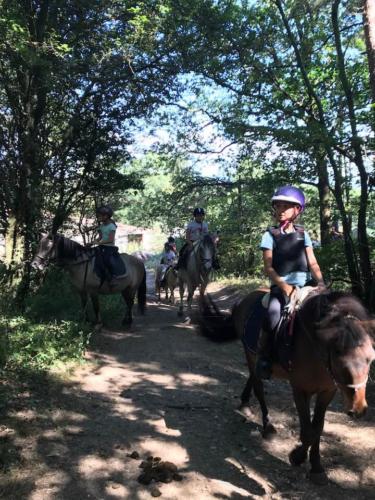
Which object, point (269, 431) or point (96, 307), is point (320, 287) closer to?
point (269, 431)

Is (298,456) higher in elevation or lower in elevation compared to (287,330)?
lower

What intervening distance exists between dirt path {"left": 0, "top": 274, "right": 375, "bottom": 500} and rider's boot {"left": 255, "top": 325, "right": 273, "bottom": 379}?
0.89 meters

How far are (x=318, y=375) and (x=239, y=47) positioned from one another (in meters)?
9.46

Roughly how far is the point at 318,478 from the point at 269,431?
916 mm

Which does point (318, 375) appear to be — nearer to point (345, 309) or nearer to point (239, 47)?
point (345, 309)

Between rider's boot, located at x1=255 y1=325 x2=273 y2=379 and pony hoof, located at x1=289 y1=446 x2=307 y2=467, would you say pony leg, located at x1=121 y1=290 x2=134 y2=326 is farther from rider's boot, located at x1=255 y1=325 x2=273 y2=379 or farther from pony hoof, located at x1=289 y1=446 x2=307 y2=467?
pony hoof, located at x1=289 y1=446 x2=307 y2=467

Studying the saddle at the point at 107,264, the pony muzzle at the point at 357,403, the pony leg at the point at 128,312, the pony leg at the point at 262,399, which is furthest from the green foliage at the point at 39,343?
the pony muzzle at the point at 357,403

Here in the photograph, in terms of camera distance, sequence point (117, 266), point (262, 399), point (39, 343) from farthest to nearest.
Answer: point (117, 266) < point (39, 343) < point (262, 399)

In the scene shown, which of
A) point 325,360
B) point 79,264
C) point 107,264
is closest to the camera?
point 325,360

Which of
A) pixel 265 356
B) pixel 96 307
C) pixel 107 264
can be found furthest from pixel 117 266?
pixel 265 356

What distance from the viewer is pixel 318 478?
141 inches

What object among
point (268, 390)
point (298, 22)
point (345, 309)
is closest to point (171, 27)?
point (298, 22)

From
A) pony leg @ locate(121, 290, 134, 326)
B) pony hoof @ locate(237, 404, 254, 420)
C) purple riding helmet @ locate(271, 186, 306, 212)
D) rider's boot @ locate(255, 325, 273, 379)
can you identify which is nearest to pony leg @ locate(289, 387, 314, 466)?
rider's boot @ locate(255, 325, 273, 379)

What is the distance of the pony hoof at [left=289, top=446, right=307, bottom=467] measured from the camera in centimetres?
370
